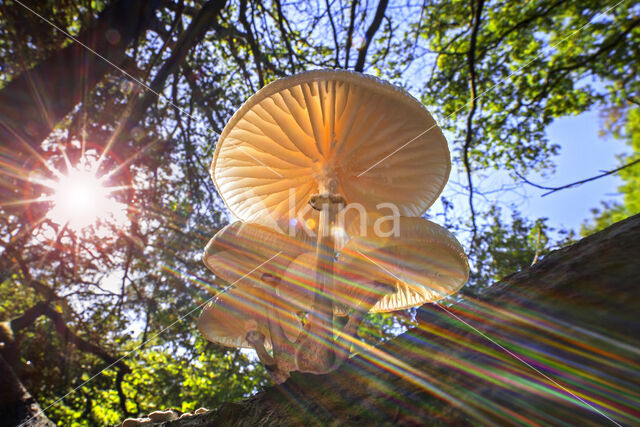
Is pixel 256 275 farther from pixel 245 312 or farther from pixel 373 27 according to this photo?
pixel 373 27

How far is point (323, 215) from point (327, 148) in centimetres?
56

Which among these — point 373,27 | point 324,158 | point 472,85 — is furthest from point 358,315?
point 373,27

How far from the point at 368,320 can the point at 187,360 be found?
4.63 meters

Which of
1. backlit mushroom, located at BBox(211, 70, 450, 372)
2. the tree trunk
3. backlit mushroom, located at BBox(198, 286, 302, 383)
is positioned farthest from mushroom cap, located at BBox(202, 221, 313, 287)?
the tree trunk

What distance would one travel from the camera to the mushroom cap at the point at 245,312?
2.58 metres

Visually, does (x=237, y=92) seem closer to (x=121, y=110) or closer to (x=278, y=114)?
(x=121, y=110)

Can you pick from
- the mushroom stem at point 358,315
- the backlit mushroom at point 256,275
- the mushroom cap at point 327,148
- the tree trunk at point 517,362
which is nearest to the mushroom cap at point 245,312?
the backlit mushroom at point 256,275

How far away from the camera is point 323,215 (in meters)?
2.34

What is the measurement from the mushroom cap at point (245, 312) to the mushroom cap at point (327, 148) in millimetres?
761

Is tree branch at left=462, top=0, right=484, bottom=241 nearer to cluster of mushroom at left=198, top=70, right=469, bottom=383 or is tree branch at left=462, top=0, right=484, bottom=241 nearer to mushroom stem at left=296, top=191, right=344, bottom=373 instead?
cluster of mushroom at left=198, top=70, right=469, bottom=383

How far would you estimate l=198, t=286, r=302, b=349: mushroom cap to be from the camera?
2582mm

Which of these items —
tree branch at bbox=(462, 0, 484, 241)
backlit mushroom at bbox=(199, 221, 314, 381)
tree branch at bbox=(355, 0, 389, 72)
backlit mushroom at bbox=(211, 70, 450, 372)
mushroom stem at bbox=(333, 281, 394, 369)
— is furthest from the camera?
tree branch at bbox=(355, 0, 389, 72)

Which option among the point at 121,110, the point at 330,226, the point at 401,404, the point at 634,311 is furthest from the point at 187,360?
the point at 634,311

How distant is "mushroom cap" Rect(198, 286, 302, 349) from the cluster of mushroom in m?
0.01
